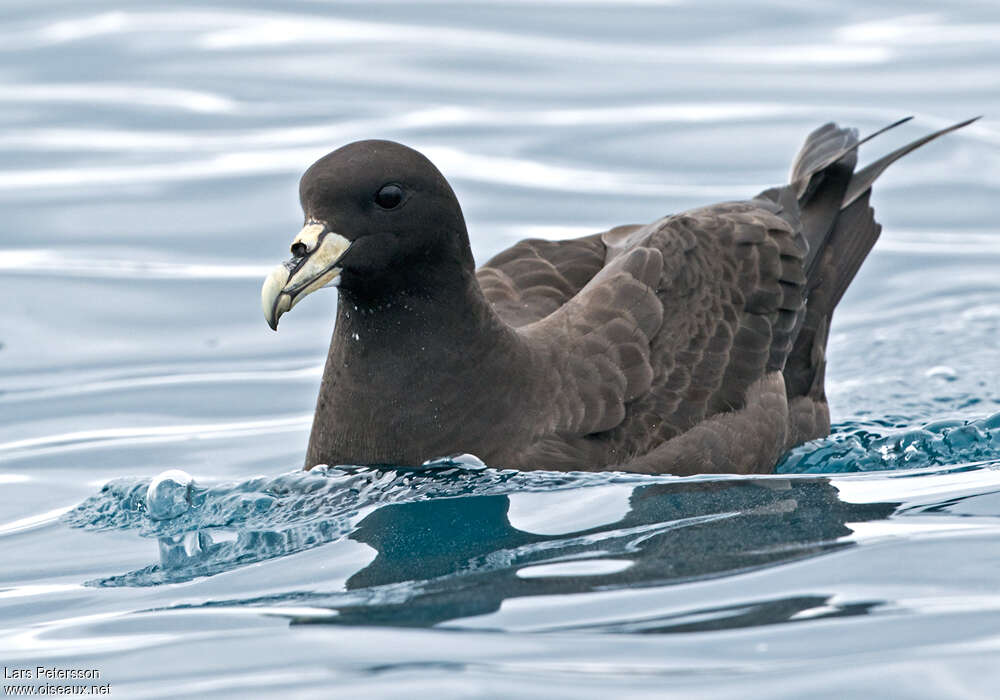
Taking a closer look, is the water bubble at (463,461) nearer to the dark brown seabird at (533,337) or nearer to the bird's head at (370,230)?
the dark brown seabird at (533,337)

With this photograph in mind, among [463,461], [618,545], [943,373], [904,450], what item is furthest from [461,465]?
[943,373]

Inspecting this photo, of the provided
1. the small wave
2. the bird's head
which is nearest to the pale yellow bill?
the bird's head

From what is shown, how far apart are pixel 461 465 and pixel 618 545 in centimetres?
86

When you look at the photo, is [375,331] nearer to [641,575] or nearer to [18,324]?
[641,575]

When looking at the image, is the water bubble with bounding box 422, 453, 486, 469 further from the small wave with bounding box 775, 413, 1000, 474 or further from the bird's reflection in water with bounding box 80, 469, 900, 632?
the small wave with bounding box 775, 413, 1000, 474

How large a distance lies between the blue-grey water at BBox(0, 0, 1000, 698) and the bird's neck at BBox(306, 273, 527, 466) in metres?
0.15

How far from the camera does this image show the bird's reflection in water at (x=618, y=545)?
5324 millimetres

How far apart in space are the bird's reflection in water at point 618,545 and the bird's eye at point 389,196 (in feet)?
3.72

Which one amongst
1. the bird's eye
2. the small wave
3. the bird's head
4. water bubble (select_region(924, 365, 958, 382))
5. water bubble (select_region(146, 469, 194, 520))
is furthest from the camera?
water bubble (select_region(924, 365, 958, 382))

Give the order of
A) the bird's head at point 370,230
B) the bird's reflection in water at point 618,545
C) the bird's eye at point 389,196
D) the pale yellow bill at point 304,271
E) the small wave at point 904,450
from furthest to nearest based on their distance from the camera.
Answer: the small wave at point 904,450, the bird's eye at point 389,196, the bird's head at point 370,230, the pale yellow bill at point 304,271, the bird's reflection in water at point 618,545

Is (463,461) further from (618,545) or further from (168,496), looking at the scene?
(168,496)

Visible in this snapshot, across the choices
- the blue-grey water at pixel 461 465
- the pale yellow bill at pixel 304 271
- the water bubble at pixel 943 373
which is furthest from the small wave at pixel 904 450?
the pale yellow bill at pixel 304 271

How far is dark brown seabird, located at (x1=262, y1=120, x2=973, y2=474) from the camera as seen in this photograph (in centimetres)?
634

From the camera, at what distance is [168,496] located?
6852 mm
